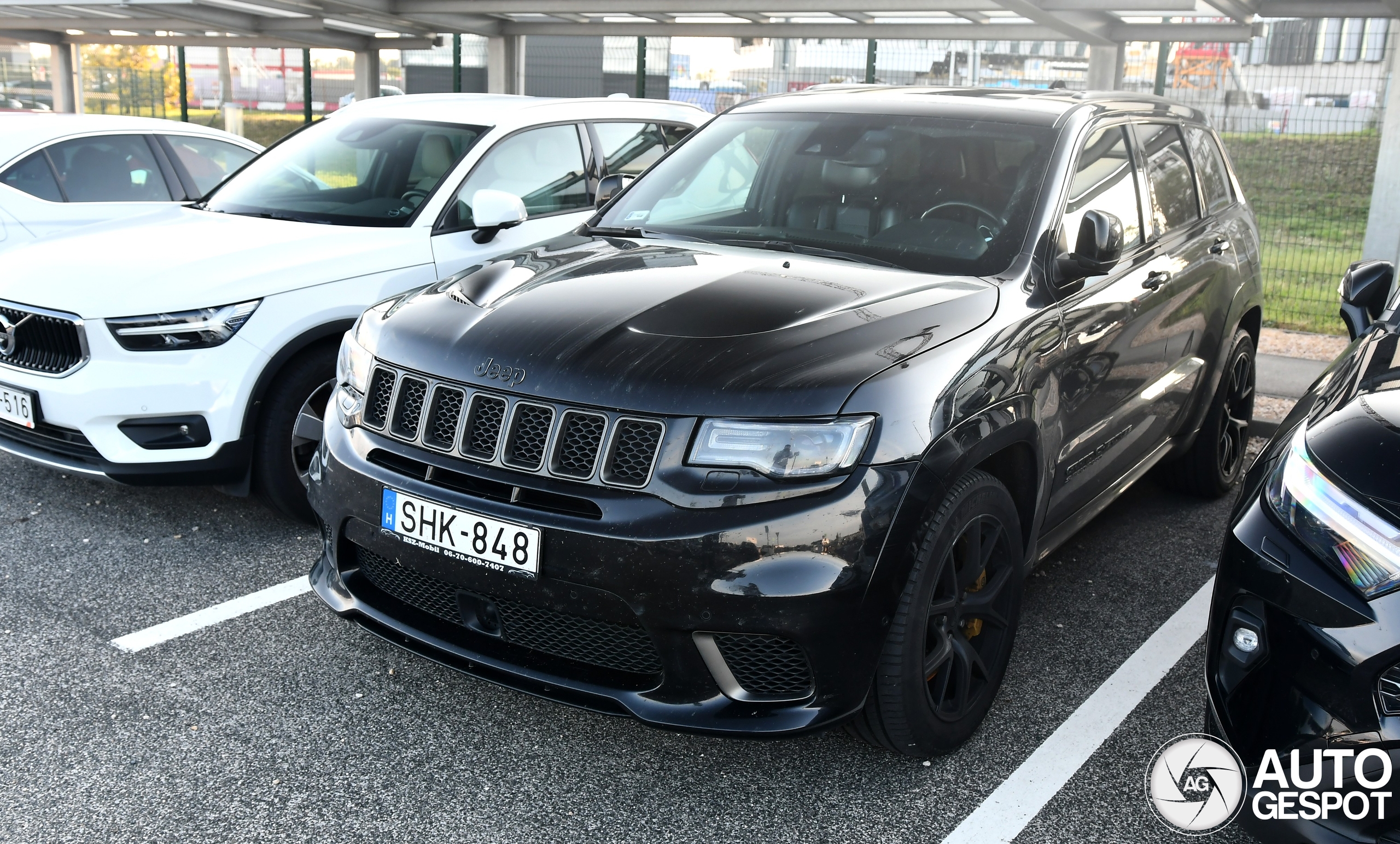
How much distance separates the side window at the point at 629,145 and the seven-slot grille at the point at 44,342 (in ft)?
8.87

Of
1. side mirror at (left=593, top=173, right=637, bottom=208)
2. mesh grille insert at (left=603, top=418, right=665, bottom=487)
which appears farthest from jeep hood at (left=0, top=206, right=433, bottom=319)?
mesh grille insert at (left=603, top=418, right=665, bottom=487)

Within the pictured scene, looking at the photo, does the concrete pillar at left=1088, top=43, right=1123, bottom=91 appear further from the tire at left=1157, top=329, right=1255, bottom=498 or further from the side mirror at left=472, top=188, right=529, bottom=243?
the side mirror at left=472, top=188, right=529, bottom=243

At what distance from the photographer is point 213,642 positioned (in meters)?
3.70

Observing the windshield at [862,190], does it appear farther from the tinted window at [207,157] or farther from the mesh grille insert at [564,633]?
the tinted window at [207,157]

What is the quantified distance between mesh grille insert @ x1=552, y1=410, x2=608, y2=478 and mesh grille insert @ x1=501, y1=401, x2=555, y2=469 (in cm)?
4

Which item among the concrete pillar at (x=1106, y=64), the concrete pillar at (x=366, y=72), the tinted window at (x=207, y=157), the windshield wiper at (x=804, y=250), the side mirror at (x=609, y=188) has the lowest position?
the tinted window at (x=207, y=157)

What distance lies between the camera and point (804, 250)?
362 cm

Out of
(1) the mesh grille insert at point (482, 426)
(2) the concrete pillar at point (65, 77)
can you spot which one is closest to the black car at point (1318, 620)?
(1) the mesh grille insert at point (482, 426)

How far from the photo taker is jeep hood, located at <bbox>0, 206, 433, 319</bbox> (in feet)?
14.1

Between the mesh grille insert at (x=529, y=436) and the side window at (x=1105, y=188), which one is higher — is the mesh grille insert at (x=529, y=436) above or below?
below

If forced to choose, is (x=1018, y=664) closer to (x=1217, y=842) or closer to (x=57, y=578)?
(x=1217, y=842)

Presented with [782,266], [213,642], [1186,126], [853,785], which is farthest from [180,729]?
[1186,126]

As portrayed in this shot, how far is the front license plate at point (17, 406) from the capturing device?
14.5 ft

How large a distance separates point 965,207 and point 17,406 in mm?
3535
